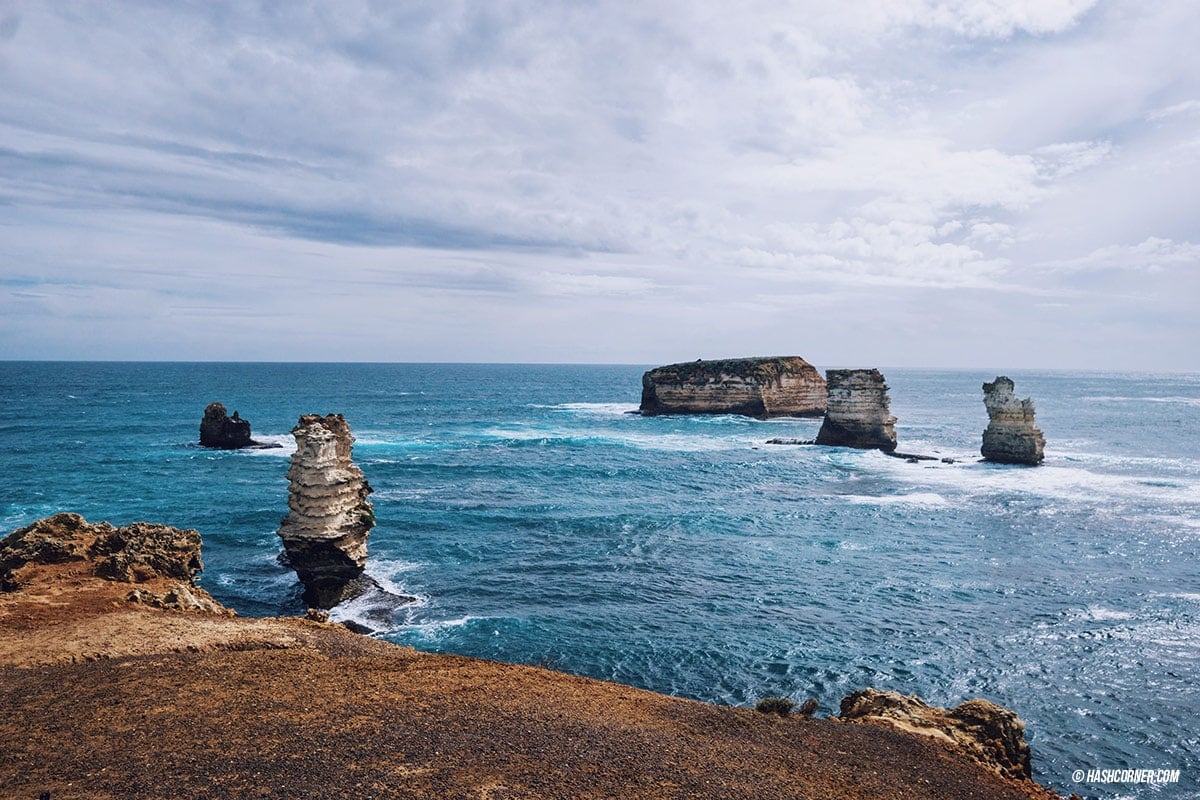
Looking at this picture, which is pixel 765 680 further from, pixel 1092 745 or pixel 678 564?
pixel 678 564

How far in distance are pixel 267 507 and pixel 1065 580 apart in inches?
1658

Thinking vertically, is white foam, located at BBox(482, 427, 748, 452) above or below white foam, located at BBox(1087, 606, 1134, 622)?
above

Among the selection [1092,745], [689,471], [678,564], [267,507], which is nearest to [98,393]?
[267,507]

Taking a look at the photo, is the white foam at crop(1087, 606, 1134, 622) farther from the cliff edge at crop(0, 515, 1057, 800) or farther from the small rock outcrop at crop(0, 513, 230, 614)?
the small rock outcrop at crop(0, 513, 230, 614)

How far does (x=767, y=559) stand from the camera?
3297 centimetres

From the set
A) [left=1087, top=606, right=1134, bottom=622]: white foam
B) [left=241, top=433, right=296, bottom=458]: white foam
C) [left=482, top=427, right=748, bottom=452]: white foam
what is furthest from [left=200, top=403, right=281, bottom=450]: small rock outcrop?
[left=1087, top=606, right=1134, bottom=622]: white foam

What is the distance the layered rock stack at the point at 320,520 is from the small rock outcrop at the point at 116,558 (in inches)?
193

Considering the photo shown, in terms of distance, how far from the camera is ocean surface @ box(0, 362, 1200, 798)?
21.0 m

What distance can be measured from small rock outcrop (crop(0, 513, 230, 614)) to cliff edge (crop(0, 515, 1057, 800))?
215cm

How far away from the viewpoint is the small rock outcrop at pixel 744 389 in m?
96.8

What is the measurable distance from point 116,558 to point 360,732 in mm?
12771

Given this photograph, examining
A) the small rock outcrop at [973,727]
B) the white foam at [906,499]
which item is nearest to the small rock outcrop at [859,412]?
the white foam at [906,499]

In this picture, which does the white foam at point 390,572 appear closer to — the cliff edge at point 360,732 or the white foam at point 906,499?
the cliff edge at point 360,732

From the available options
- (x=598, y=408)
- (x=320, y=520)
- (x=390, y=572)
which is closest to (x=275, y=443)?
(x=390, y=572)
